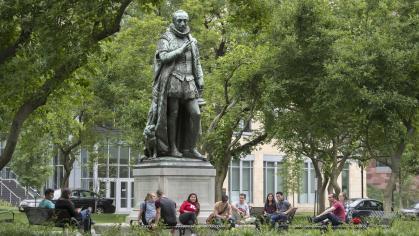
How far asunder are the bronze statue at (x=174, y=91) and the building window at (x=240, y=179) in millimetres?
44847

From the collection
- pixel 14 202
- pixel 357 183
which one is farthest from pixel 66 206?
pixel 357 183

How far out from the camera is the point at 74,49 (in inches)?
609

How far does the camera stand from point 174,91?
57.3 ft

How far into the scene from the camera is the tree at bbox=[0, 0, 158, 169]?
48.0 feet

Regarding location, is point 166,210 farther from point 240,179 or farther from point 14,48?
point 240,179

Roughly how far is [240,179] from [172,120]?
46.4m

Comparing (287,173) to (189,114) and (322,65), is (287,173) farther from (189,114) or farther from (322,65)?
(189,114)

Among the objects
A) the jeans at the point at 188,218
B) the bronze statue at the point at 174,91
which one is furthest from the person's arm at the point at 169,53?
the jeans at the point at 188,218

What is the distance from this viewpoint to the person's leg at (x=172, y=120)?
58.0ft

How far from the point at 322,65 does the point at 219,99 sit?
6302 mm

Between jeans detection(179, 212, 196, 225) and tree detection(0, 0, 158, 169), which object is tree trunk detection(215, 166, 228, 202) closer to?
tree detection(0, 0, 158, 169)

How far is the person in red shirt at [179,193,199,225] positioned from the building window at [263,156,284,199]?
49.5m

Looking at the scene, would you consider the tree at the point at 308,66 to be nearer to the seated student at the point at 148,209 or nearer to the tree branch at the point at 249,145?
the tree branch at the point at 249,145

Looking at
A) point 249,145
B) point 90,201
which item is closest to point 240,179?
point 90,201
